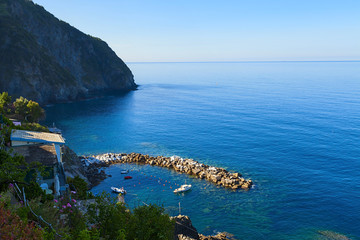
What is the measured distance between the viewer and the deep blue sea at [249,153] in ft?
133

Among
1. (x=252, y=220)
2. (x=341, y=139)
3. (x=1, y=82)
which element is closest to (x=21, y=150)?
(x=252, y=220)

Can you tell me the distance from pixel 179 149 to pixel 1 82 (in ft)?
285

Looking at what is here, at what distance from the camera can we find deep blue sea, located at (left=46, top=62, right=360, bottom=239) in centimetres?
4069

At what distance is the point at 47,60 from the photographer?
132250mm

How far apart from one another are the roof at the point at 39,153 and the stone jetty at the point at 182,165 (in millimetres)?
28267

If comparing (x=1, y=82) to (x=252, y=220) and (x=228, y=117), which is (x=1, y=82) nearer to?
(x=228, y=117)

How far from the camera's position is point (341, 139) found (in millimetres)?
73750

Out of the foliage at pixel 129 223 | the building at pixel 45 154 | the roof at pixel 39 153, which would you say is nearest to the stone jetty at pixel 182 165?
the building at pixel 45 154

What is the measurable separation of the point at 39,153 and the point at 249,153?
168 feet

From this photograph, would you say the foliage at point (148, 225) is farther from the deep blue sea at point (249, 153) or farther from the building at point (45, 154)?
the deep blue sea at point (249, 153)

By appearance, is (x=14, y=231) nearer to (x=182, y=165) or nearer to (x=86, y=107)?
(x=182, y=165)

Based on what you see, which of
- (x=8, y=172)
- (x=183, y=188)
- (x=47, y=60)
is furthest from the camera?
(x=47, y=60)

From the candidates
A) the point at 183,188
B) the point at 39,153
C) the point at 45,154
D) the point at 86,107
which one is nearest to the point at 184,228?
the point at 183,188

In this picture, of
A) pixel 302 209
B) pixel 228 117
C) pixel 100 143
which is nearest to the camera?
pixel 302 209
